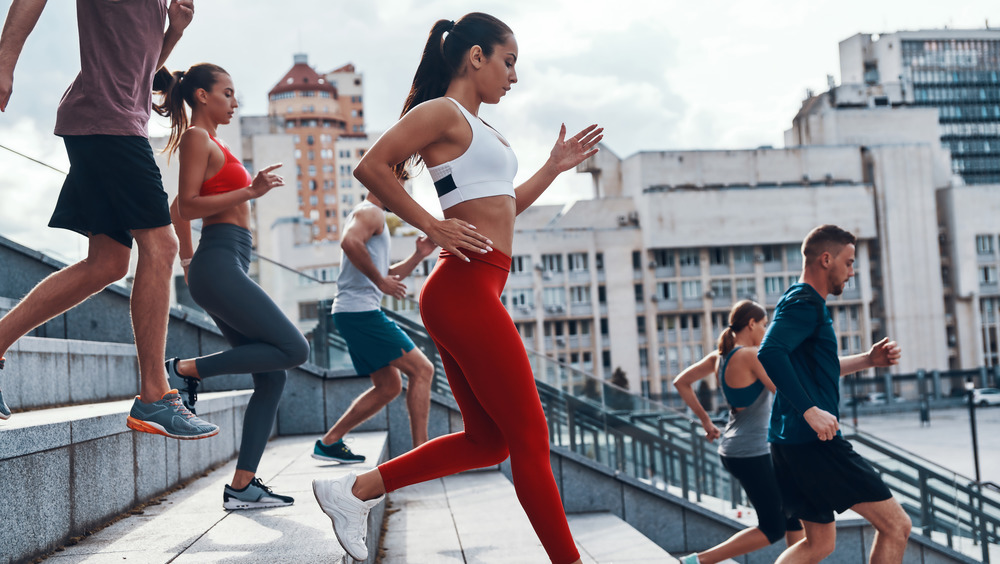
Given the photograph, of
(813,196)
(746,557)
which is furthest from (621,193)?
(746,557)

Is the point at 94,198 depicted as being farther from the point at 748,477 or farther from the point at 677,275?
the point at 677,275

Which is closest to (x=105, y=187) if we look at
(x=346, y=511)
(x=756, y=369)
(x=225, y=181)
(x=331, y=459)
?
(x=225, y=181)

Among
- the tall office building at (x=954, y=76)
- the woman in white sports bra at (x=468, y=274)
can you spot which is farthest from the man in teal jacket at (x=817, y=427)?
the tall office building at (x=954, y=76)

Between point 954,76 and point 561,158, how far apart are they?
13082 centimetres

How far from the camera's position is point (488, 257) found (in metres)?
2.94

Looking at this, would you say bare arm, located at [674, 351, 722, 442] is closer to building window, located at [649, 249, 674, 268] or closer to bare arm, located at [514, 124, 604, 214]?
bare arm, located at [514, 124, 604, 214]

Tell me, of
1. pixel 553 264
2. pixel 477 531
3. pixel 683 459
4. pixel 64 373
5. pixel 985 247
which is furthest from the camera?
pixel 985 247

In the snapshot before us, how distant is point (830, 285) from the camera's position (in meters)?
5.06

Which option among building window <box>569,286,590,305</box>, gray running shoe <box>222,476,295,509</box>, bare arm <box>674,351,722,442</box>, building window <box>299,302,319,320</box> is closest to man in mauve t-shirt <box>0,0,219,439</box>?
gray running shoe <box>222,476,295,509</box>

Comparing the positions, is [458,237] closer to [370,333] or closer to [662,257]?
[370,333]

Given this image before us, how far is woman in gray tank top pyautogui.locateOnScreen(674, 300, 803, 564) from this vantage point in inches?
232

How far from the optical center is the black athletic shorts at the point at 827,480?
460 centimetres

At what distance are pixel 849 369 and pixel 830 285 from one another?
0.71 m

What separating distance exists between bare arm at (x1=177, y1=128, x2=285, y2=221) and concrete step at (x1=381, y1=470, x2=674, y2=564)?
2073mm
